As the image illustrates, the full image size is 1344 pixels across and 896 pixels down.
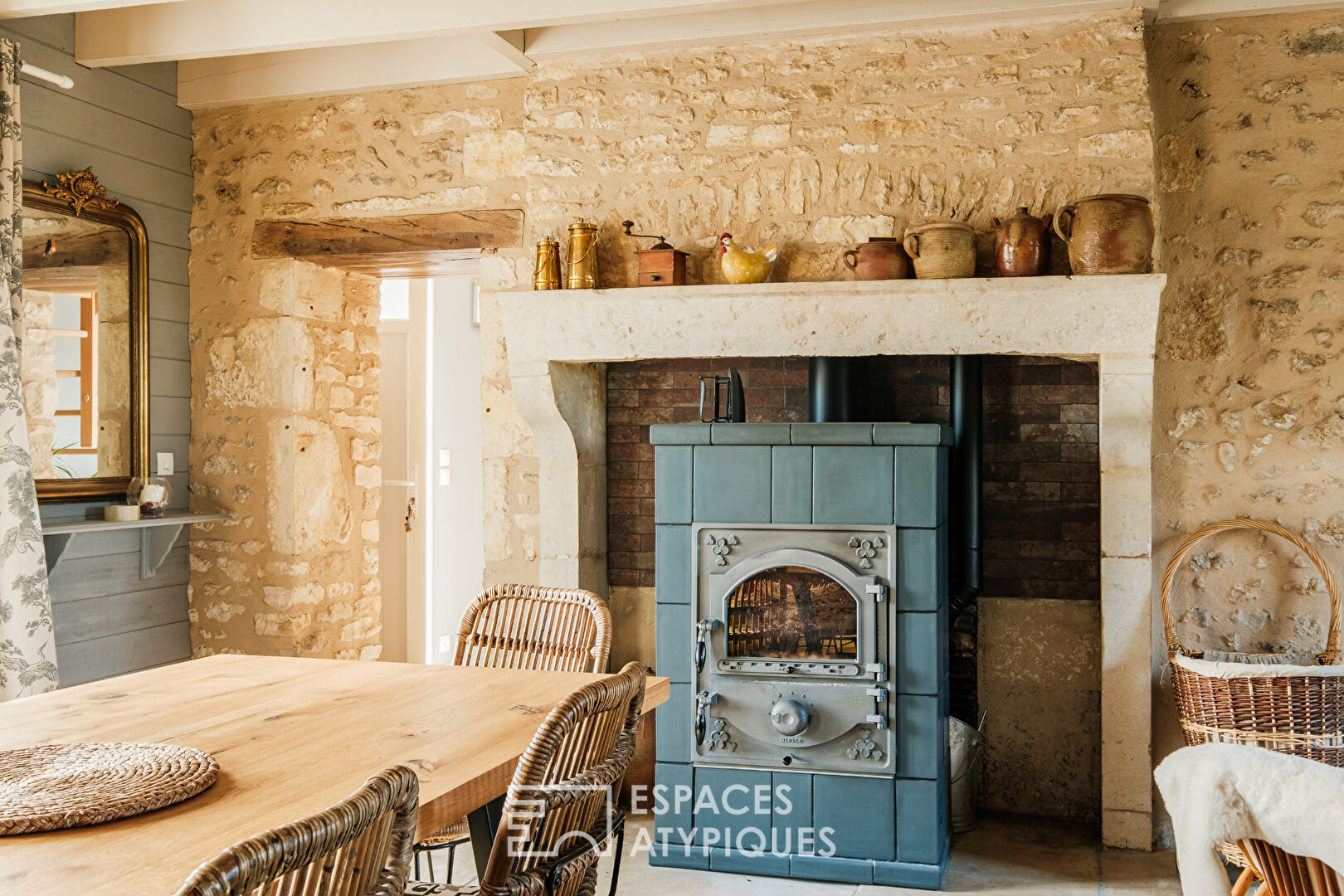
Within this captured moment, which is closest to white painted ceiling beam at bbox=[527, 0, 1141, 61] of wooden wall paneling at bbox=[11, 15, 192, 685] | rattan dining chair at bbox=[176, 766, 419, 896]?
wooden wall paneling at bbox=[11, 15, 192, 685]

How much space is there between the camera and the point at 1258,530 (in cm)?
354

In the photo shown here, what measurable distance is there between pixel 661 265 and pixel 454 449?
9.82 feet

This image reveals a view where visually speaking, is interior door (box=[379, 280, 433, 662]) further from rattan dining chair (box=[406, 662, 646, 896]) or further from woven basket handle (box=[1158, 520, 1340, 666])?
rattan dining chair (box=[406, 662, 646, 896])

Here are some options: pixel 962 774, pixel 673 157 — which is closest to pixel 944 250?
pixel 673 157

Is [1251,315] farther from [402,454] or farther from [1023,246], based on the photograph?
[402,454]

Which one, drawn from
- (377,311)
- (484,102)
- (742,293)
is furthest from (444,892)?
(377,311)

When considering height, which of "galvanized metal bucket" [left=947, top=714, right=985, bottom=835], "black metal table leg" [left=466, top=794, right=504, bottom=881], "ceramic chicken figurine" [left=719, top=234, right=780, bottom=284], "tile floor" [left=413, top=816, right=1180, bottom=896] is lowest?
"tile floor" [left=413, top=816, right=1180, bottom=896]

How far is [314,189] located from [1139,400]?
3138 mm

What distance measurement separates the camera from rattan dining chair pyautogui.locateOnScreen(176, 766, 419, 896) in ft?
3.11

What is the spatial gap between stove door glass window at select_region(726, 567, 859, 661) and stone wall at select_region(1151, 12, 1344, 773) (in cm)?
117

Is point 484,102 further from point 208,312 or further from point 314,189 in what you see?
point 208,312

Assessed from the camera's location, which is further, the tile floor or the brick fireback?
the brick fireback

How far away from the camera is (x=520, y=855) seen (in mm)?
1615

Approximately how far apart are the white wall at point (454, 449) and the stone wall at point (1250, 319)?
3772 millimetres
